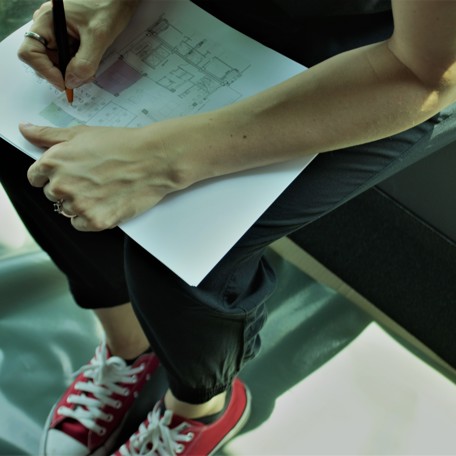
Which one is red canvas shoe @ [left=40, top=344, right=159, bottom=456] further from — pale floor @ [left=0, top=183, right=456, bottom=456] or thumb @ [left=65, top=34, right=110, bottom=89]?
thumb @ [left=65, top=34, right=110, bottom=89]

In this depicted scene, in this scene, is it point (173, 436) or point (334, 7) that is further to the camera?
point (173, 436)

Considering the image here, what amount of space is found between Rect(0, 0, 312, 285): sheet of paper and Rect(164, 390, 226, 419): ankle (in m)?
0.30

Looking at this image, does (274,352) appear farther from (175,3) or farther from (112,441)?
(175,3)

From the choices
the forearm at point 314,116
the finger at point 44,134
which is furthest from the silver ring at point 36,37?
the forearm at point 314,116

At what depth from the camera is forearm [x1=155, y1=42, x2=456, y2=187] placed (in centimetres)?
62

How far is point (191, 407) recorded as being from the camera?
0.87 metres

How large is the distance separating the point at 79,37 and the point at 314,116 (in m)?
0.32

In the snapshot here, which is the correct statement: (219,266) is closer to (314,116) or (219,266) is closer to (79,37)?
(314,116)

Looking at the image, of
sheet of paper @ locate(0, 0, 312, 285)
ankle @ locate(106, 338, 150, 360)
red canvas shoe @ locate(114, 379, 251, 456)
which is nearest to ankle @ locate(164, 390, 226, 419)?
red canvas shoe @ locate(114, 379, 251, 456)

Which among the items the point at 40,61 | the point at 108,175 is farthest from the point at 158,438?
the point at 40,61

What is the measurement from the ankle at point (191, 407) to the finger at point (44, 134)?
14.7 inches

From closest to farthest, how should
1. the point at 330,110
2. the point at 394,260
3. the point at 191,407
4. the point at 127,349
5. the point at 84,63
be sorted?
A: the point at 330,110 < the point at 84,63 < the point at 191,407 < the point at 127,349 < the point at 394,260

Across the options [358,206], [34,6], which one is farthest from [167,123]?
[34,6]

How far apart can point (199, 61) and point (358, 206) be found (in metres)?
0.51
